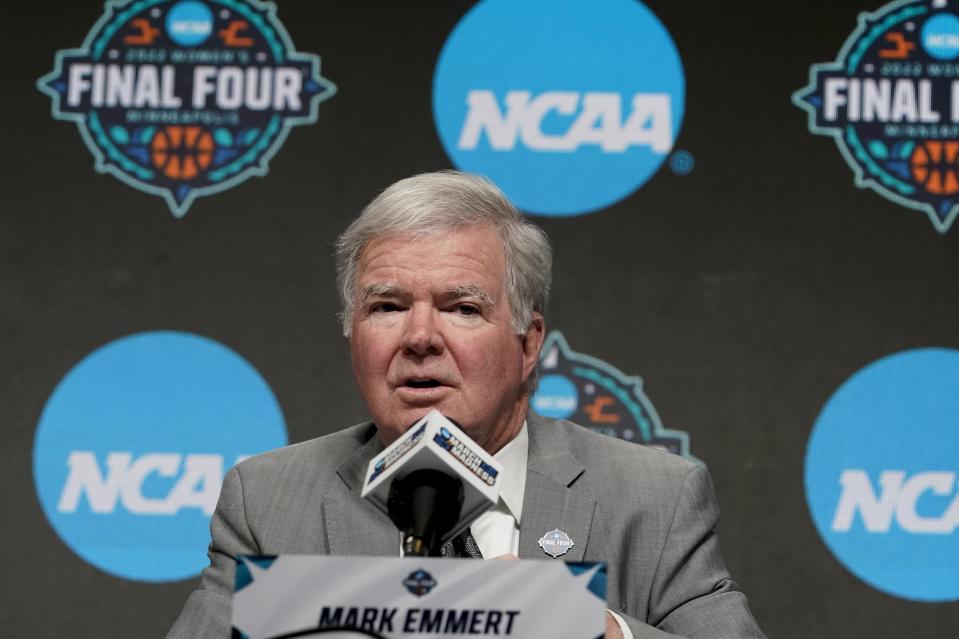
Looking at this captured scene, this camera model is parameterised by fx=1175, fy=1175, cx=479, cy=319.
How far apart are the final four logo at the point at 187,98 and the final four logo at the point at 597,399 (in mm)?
896

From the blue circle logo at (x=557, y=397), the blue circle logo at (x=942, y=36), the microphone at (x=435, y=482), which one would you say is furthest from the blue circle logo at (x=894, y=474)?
A: the microphone at (x=435, y=482)

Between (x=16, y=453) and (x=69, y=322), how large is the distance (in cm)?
35

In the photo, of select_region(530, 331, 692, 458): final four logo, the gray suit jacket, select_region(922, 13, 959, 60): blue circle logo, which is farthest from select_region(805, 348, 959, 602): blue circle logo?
the gray suit jacket

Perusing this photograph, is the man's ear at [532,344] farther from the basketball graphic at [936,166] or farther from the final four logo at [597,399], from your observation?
the basketball graphic at [936,166]

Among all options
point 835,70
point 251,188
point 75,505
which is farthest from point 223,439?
point 835,70

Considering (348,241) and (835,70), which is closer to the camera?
(348,241)

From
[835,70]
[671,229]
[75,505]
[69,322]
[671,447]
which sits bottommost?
[75,505]

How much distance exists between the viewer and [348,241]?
1.99 metres

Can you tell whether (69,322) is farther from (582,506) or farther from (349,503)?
(582,506)

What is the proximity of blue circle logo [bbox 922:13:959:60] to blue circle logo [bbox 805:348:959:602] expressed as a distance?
0.74 metres

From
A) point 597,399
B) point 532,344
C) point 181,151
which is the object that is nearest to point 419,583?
point 532,344

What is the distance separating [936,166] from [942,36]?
33 centimetres

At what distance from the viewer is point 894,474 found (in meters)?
2.79

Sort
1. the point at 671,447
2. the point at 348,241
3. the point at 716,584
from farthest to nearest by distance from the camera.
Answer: the point at 671,447
the point at 348,241
the point at 716,584
